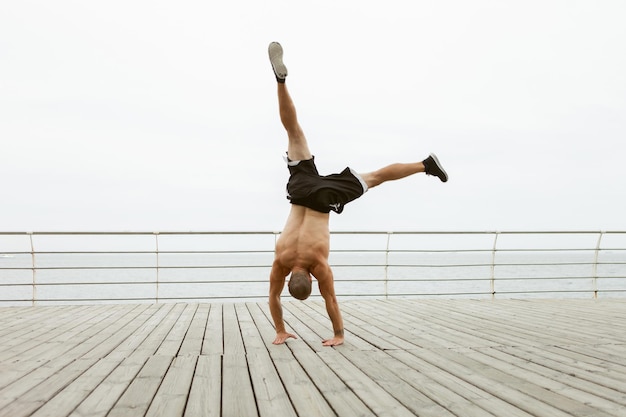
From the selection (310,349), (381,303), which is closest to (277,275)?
(310,349)

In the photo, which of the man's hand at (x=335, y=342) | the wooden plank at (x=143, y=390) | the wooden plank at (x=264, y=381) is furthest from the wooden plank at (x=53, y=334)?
the man's hand at (x=335, y=342)

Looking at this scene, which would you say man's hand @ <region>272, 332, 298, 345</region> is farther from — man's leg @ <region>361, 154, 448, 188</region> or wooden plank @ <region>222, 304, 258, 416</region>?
man's leg @ <region>361, 154, 448, 188</region>

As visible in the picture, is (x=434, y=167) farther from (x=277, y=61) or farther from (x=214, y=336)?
(x=214, y=336)

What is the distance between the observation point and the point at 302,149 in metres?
4.22

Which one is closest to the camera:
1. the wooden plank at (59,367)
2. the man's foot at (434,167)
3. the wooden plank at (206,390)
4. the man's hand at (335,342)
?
the wooden plank at (206,390)

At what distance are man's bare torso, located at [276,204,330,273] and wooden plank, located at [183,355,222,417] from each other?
3.00ft

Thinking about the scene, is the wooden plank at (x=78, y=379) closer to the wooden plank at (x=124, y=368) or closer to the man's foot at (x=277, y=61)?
the wooden plank at (x=124, y=368)

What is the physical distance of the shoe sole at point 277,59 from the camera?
158 inches

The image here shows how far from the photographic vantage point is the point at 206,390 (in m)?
2.55

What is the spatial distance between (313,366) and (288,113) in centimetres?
195

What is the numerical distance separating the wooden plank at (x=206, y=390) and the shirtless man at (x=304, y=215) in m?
0.82

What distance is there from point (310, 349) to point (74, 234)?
4.49 m

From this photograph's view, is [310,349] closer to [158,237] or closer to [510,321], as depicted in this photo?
[510,321]

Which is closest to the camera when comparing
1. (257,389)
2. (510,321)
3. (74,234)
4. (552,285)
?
(257,389)
